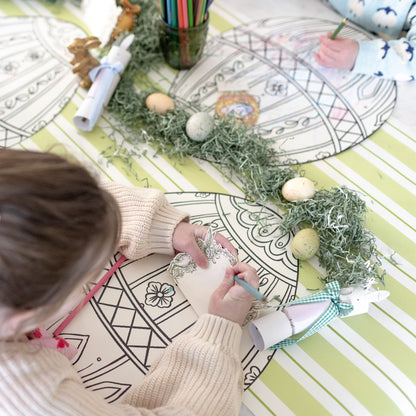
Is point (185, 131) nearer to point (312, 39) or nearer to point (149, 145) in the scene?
point (149, 145)

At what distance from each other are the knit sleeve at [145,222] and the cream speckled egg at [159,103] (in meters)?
0.24

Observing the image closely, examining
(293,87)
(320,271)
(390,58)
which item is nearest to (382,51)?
(390,58)

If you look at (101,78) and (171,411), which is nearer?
(171,411)

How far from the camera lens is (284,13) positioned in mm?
1182

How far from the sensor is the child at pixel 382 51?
3.37ft

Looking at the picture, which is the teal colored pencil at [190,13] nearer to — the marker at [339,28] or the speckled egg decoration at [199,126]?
the speckled egg decoration at [199,126]

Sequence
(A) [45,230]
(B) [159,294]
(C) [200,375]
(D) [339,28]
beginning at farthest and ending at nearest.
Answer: (D) [339,28] < (B) [159,294] < (C) [200,375] < (A) [45,230]

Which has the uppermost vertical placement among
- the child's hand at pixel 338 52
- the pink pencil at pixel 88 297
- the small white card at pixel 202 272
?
the child's hand at pixel 338 52

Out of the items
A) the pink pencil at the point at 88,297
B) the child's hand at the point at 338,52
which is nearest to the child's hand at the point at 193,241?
the pink pencil at the point at 88,297

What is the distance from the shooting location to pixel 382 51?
3.37 ft

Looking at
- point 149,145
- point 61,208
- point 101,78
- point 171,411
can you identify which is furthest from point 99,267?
point 101,78

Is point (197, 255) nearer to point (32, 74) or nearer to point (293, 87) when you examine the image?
point (293, 87)

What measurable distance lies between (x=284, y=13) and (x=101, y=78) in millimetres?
538

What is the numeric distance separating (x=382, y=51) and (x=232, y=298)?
0.70 m
